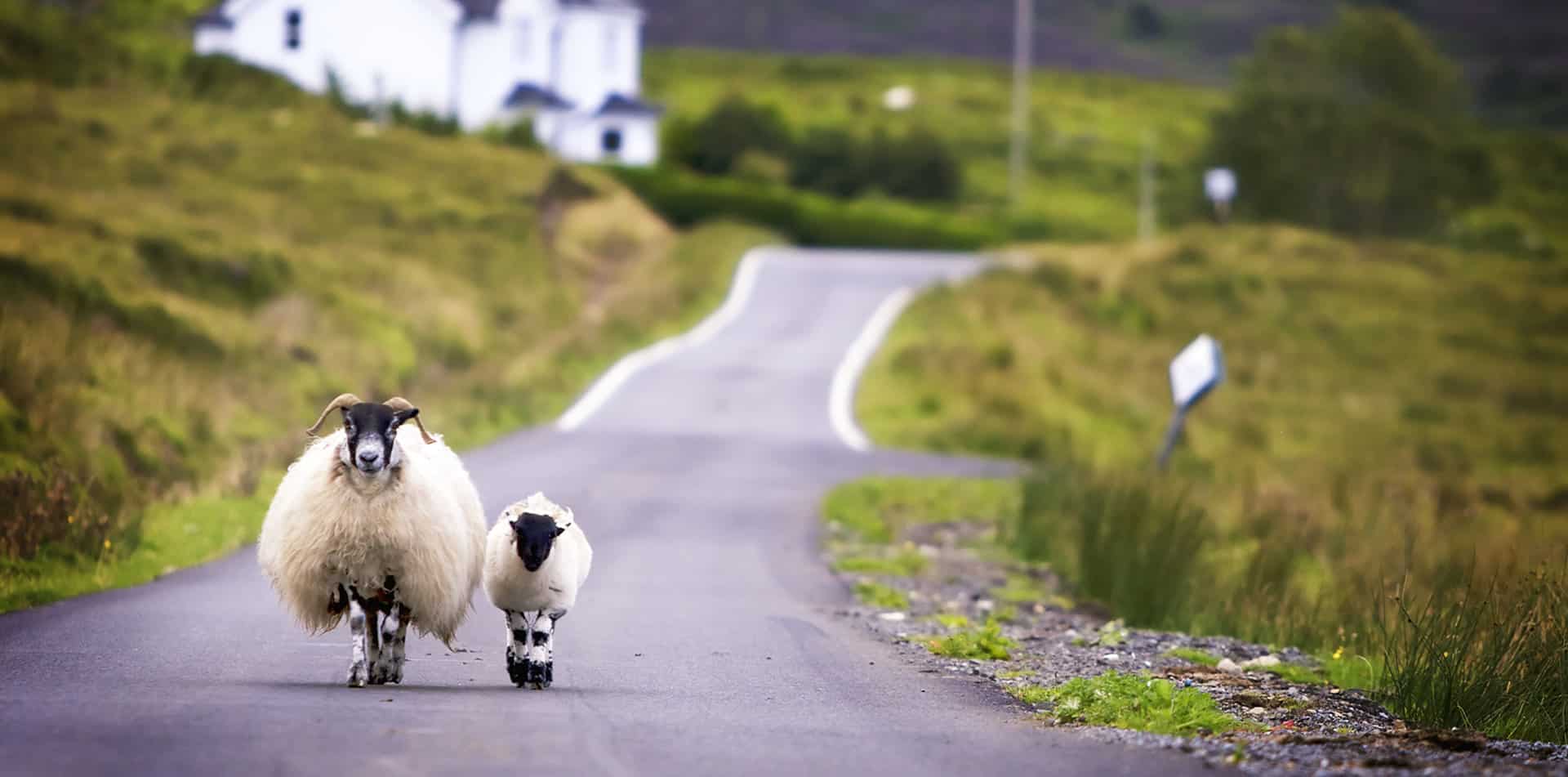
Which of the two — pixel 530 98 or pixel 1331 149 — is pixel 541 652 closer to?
pixel 530 98

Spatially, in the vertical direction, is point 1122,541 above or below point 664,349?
below

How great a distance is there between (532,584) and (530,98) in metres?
64.5

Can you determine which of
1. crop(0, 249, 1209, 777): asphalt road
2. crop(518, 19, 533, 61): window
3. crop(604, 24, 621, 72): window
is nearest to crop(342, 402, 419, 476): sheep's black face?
crop(0, 249, 1209, 777): asphalt road

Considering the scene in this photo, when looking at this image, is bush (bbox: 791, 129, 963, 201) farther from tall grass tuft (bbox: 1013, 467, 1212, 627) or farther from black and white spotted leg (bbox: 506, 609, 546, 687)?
black and white spotted leg (bbox: 506, 609, 546, 687)

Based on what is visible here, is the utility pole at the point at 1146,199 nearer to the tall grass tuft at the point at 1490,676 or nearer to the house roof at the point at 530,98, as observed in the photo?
the house roof at the point at 530,98

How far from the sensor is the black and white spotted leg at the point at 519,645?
10.6 meters

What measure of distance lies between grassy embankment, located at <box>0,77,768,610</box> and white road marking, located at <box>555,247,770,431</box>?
50cm

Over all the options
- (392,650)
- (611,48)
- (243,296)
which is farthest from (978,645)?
(611,48)

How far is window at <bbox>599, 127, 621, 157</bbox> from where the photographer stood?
8219cm

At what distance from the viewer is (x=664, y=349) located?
41031 mm

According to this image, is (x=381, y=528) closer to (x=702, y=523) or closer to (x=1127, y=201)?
(x=702, y=523)

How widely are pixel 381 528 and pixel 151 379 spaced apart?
14523mm

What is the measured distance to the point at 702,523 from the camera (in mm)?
20266

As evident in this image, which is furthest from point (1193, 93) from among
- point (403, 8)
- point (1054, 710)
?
point (1054, 710)
